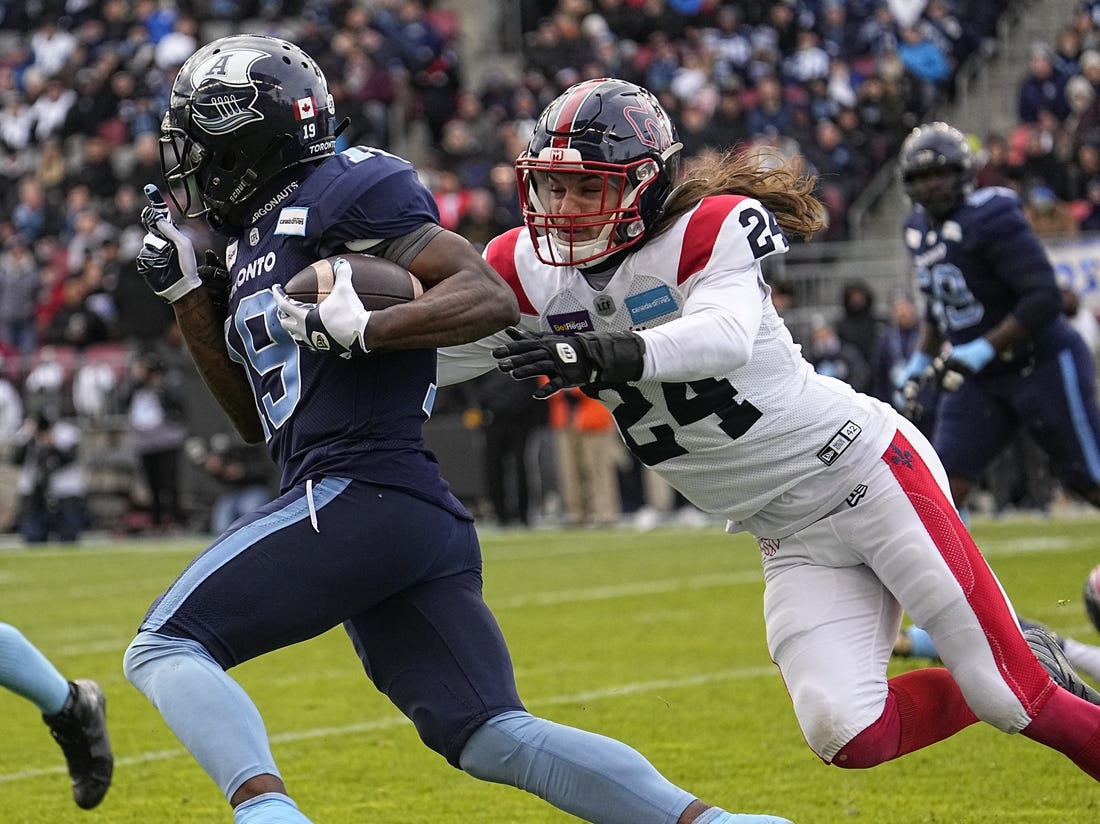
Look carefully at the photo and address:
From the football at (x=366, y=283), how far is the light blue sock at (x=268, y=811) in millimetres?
908

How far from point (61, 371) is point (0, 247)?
342 cm

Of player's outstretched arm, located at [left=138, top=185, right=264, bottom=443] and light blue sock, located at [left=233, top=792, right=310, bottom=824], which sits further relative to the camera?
player's outstretched arm, located at [left=138, top=185, right=264, bottom=443]

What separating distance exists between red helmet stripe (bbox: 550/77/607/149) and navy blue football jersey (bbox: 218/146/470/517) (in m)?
0.30

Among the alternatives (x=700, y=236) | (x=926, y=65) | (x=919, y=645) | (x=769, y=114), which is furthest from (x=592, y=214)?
(x=926, y=65)

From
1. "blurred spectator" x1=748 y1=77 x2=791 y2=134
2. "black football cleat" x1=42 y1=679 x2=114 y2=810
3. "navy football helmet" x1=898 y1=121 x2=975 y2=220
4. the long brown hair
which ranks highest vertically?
the long brown hair

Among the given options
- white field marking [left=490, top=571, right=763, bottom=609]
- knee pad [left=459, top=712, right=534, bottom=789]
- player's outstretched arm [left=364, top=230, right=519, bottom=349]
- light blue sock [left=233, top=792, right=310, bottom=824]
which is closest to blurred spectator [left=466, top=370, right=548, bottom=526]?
Answer: white field marking [left=490, top=571, right=763, bottom=609]

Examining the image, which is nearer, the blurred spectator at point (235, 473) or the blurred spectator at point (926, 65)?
the blurred spectator at point (235, 473)

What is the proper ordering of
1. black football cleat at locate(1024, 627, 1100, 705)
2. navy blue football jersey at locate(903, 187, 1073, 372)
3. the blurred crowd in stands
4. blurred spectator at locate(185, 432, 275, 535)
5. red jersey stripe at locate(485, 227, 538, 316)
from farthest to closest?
1. the blurred crowd in stands
2. blurred spectator at locate(185, 432, 275, 535)
3. navy blue football jersey at locate(903, 187, 1073, 372)
4. black football cleat at locate(1024, 627, 1100, 705)
5. red jersey stripe at locate(485, 227, 538, 316)

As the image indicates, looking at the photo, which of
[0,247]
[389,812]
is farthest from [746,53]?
[389,812]

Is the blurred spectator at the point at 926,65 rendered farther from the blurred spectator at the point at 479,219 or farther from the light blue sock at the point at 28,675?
the light blue sock at the point at 28,675

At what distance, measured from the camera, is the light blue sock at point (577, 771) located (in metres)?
3.21

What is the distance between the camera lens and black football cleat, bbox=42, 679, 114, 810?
14.5 ft

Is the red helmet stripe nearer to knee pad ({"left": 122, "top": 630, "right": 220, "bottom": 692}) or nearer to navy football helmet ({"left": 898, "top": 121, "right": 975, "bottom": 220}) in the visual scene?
knee pad ({"left": 122, "top": 630, "right": 220, "bottom": 692})

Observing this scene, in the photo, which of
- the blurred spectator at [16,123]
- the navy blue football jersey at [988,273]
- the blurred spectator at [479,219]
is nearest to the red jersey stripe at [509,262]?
the navy blue football jersey at [988,273]
